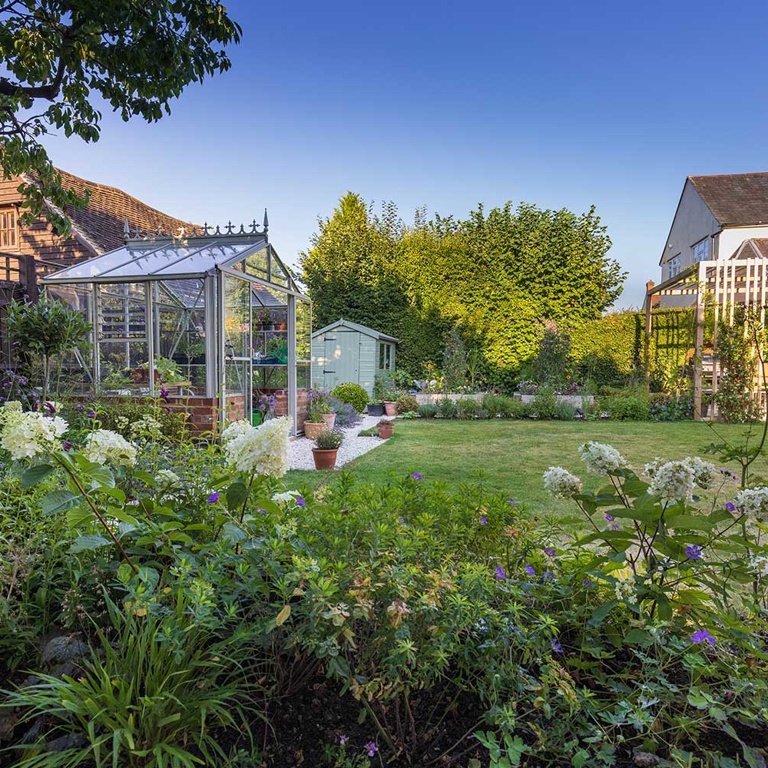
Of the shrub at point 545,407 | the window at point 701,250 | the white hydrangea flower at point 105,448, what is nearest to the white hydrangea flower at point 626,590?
the white hydrangea flower at point 105,448

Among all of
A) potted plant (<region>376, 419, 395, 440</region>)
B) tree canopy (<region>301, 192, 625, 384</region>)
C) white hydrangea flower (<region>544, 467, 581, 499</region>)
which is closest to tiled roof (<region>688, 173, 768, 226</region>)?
tree canopy (<region>301, 192, 625, 384</region>)

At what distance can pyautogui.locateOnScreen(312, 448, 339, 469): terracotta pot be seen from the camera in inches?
238

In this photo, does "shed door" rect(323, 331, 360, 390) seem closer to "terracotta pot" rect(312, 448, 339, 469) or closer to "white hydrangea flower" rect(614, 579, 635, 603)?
"terracotta pot" rect(312, 448, 339, 469)

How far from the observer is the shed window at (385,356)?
48.1 ft

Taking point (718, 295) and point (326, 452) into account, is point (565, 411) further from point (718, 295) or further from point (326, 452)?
point (326, 452)

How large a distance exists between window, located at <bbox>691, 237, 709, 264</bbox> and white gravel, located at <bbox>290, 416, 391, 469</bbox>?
14.9m

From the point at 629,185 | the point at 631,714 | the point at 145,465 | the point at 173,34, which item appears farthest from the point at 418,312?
the point at 631,714

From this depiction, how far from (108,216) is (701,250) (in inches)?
Result: 789

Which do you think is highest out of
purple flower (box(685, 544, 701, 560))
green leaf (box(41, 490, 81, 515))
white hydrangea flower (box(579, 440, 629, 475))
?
white hydrangea flower (box(579, 440, 629, 475))

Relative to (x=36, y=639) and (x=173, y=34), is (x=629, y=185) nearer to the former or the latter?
(x=173, y=34)

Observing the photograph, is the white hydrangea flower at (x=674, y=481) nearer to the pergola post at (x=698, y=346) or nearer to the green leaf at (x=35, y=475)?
the green leaf at (x=35, y=475)

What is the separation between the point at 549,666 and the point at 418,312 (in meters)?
14.4

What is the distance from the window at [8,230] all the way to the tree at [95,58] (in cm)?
948

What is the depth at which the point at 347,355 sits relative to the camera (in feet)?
46.9
